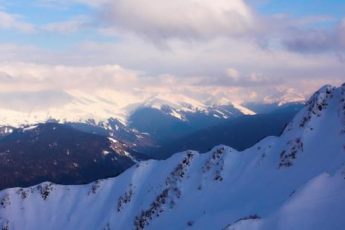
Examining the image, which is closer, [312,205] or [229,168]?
[312,205]

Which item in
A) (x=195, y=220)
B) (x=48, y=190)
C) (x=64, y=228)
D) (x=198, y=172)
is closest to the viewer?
(x=195, y=220)

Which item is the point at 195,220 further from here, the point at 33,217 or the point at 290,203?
the point at 33,217

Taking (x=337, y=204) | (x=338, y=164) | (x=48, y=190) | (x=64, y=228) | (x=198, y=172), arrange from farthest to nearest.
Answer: (x=48, y=190) → (x=64, y=228) → (x=198, y=172) → (x=338, y=164) → (x=337, y=204)

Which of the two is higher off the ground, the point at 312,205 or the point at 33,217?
the point at 312,205

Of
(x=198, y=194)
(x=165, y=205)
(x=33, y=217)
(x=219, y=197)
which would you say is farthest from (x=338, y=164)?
(x=33, y=217)

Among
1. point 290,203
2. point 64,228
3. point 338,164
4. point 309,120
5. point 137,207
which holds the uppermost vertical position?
point 309,120

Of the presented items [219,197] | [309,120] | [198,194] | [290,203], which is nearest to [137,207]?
[198,194]
